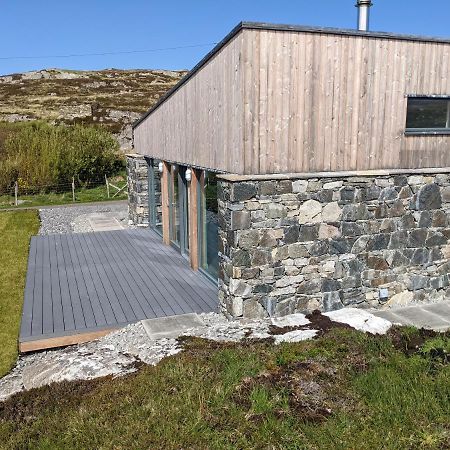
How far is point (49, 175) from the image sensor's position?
27703 mm

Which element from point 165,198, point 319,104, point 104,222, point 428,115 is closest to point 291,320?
point 319,104

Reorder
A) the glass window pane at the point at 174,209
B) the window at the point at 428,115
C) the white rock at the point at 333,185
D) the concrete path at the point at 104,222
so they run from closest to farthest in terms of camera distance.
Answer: the white rock at the point at 333,185 < the window at the point at 428,115 < the glass window pane at the point at 174,209 < the concrete path at the point at 104,222

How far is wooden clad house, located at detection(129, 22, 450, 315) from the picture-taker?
778 cm

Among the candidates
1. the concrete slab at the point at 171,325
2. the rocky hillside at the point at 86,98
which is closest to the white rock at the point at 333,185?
the concrete slab at the point at 171,325

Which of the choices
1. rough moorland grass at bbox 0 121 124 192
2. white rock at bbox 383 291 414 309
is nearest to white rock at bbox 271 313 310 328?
white rock at bbox 383 291 414 309

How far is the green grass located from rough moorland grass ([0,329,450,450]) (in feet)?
68.6

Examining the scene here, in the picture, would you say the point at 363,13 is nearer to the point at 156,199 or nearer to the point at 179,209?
the point at 179,209

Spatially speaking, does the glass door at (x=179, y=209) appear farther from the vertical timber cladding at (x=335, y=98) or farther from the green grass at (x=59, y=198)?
the green grass at (x=59, y=198)

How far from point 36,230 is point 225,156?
11831mm

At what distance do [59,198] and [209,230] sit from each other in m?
17.7

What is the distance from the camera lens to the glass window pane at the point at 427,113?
30.0 ft

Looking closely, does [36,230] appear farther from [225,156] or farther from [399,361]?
[399,361]

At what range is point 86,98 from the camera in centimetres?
5778

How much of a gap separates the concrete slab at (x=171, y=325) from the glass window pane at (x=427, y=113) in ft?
19.1
